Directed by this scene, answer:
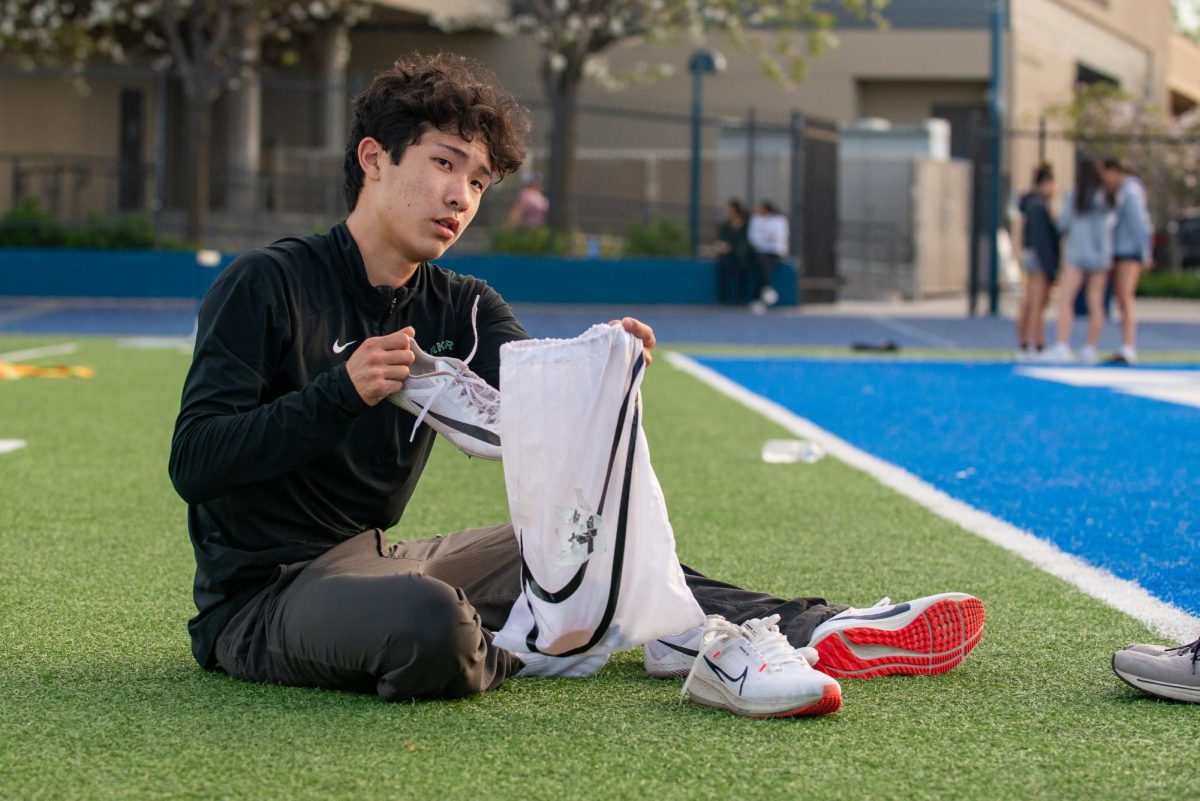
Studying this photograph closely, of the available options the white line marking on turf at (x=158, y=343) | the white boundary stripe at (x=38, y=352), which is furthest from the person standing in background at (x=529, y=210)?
the white boundary stripe at (x=38, y=352)

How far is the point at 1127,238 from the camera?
579 inches

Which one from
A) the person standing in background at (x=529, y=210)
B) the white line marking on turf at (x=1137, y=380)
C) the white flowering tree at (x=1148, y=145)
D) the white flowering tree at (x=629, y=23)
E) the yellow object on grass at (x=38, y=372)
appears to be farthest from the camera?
the white flowering tree at (x=1148, y=145)

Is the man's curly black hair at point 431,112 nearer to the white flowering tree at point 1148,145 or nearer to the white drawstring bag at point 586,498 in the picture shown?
the white drawstring bag at point 586,498

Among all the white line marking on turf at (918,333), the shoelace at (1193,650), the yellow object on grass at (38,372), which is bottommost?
the shoelace at (1193,650)

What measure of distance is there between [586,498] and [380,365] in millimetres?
468

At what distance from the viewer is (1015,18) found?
3869 cm

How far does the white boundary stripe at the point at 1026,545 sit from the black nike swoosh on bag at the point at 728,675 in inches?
53.9

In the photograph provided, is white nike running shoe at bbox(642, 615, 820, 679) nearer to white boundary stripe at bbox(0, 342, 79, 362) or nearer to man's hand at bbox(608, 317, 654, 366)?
man's hand at bbox(608, 317, 654, 366)

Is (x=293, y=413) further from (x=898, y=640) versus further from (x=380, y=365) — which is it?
(x=898, y=640)

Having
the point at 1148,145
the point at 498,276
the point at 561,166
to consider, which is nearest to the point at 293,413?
the point at 498,276

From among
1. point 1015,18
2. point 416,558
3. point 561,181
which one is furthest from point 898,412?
point 1015,18

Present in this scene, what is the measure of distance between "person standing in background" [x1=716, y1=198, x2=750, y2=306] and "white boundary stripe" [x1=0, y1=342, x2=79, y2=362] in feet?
33.3

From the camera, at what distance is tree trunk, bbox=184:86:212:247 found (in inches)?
938

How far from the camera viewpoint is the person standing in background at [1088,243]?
47.9 feet
